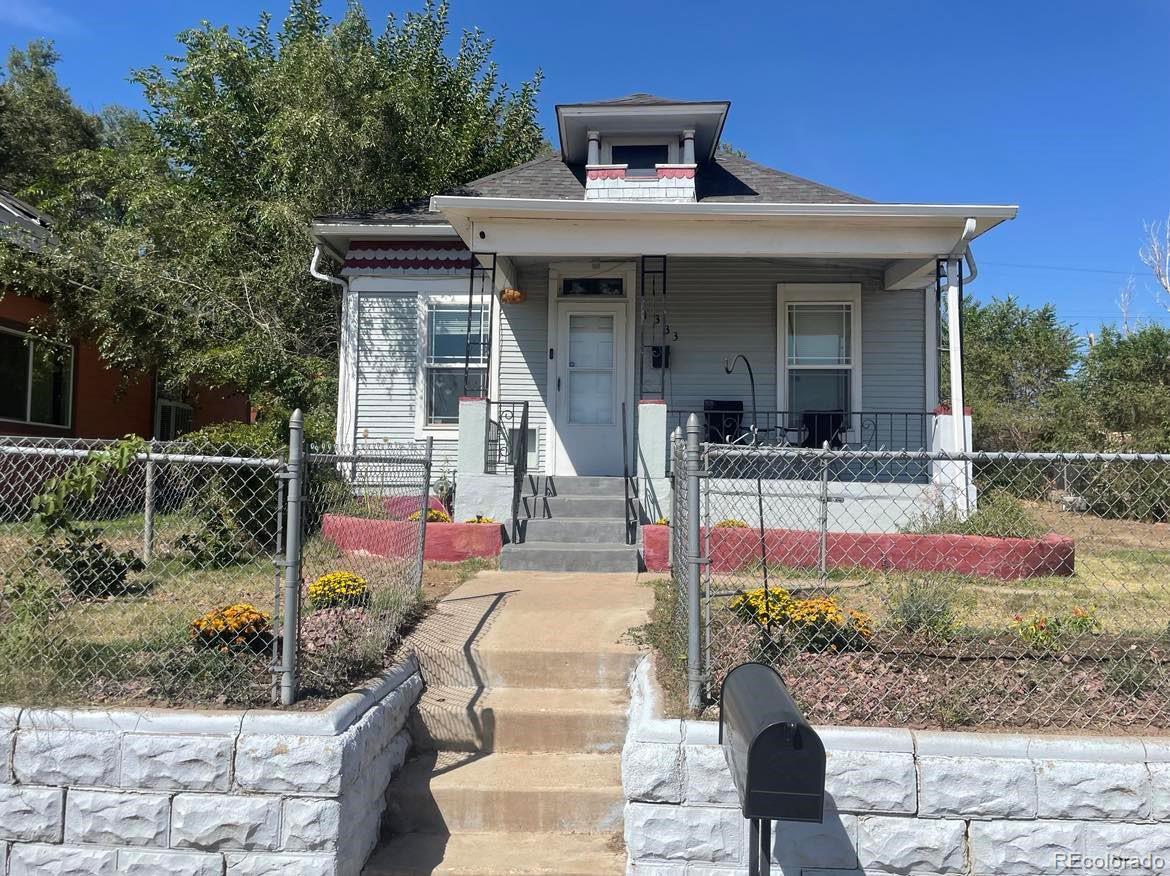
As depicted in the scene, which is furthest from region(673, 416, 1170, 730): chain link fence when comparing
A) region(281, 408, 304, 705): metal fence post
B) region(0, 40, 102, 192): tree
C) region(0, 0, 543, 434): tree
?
region(0, 40, 102, 192): tree

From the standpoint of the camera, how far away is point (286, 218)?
1205 centimetres

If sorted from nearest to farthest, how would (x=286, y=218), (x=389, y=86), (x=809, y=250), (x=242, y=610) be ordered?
(x=242, y=610) → (x=809, y=250) → (x=286, y=218) → (x=389, y=86)

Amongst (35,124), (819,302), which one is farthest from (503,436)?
(35,124)

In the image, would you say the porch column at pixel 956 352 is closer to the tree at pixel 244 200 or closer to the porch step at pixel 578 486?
the porch step at pixel 578 486

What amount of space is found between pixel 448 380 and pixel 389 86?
5.40 meters

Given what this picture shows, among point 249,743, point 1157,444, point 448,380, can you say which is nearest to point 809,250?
point 448,380

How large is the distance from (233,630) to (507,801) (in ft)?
5.27

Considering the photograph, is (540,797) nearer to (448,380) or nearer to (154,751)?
(154,751)

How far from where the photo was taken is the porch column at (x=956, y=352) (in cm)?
887

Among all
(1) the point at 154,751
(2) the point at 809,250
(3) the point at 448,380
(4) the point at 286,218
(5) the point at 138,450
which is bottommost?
(1) the point at 154,751

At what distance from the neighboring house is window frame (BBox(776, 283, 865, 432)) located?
9.94 meters

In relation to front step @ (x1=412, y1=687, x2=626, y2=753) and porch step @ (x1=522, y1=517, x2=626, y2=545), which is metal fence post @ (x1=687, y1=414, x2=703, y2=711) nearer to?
front step @ (x1=412, y1=687, x2=626, y2=753)

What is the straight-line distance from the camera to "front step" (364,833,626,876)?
3438mm

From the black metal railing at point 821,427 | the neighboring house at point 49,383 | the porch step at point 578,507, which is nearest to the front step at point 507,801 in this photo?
the porch step at point 578,507
